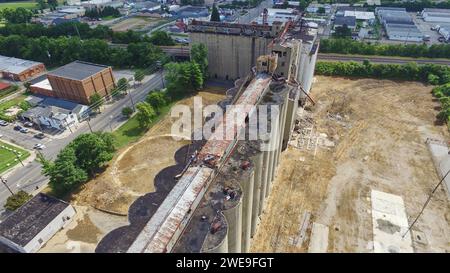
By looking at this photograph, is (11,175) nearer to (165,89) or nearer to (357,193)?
(165,89)

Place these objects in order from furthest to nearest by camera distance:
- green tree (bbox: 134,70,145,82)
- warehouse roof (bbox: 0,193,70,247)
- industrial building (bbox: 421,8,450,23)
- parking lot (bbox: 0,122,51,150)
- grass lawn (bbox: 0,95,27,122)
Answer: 1. industrial building (bbox: 421,8,450,23)
2. green tree (bbox: 134,70,145,82)
3. grass lawn (bbox: 0,95,27,122)
4. parking lot (bbox: 0,122,51,150)
5. warehouse roof (bbox: 0,193,70,247)

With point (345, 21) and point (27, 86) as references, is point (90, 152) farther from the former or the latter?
point (345, 21)

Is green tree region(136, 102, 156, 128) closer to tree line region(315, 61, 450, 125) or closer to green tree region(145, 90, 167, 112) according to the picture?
green tree region(145, 90, 167, 112)

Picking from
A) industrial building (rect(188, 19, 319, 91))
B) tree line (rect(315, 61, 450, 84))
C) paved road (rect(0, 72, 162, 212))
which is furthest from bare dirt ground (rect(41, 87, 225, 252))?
tree line (rect(315, 61, 450, 84))

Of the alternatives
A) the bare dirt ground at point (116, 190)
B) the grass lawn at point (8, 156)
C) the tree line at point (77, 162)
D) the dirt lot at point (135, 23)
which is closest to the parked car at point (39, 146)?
the grass lawn at point (8, 156)
